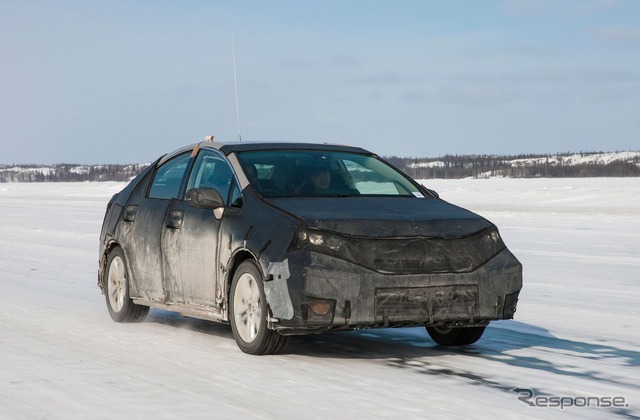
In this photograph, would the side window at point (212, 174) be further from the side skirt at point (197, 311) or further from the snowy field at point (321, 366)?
the snowy field at point (321, 366)

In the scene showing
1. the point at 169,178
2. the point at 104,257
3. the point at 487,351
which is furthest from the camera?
the point at 104,257

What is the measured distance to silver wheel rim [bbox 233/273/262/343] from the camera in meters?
8.21

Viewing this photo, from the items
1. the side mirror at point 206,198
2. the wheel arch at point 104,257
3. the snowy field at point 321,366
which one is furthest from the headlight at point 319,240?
the wheel arch at point 104,257

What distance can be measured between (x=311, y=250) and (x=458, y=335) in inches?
62.9

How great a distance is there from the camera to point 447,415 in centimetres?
611

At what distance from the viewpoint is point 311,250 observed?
7.84 meters

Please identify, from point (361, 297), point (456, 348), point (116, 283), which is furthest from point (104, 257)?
point (361, 297)

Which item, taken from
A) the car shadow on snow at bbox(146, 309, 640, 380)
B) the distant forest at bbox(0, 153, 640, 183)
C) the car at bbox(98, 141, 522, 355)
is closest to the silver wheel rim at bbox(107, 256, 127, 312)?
the car at bbox(98, 141, 522, 355)

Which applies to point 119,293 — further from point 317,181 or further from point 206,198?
point 317,181

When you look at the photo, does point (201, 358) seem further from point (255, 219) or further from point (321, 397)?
point (321, 397)

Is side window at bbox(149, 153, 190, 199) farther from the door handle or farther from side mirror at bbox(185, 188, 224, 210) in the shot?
side mirror at bbox(185, 188, 224, 210)

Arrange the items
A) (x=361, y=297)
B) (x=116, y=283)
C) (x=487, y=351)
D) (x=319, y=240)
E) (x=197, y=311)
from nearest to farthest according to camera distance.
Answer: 1. (x=361, y=297)
2. (x=319, y=240)
3. (x=487, y=351)
4. (x=197, y=311)
5. (x=116, y=283)

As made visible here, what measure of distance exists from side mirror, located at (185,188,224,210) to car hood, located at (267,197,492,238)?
20.4 inches

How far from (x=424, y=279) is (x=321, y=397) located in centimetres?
148
